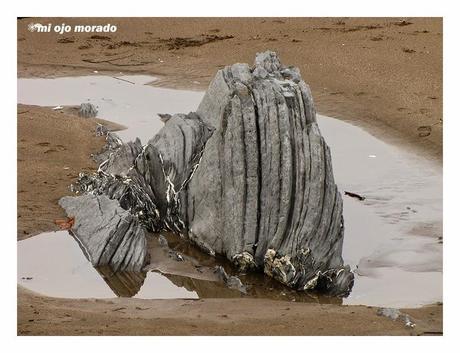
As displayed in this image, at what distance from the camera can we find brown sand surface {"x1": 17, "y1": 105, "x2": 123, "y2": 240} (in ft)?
49.3

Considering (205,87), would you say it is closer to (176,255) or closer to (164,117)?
(164,117)

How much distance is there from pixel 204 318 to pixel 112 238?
1861 mm

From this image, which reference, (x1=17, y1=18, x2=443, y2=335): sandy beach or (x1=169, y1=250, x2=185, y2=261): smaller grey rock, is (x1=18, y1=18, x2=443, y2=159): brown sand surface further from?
(x1=169, y1=250, x2=185, y2=261): smaller grey rock

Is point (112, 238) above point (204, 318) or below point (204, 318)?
above

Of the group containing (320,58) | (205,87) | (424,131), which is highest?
(320,58)

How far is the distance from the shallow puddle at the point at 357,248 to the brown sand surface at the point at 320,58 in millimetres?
644

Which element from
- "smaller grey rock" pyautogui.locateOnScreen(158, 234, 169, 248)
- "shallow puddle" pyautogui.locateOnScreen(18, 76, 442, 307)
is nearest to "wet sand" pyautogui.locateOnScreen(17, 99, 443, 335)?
"shallow puddle" pyautogui.locateOnScreen(18, 76, 442, 307)

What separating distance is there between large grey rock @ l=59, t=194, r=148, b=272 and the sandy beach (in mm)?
551

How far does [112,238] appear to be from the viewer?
1415 cm

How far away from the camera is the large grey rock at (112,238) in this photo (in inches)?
556

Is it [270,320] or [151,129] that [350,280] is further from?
[151,129]

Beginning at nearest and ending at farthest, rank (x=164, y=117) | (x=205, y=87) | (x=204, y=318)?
(x=204, y=318) → (x=164, y=117) → (x=205, y=87)

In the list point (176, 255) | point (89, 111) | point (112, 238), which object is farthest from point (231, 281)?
point (89, 111)

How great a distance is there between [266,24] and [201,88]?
4.56ft
